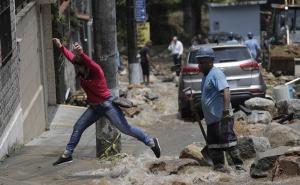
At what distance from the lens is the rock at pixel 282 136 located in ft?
31.7

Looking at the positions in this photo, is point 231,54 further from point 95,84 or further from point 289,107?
point 95,84

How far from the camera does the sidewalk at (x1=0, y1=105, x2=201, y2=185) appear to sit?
8.77 meters

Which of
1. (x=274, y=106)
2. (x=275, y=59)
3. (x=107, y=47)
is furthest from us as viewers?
(x=275, y=59)

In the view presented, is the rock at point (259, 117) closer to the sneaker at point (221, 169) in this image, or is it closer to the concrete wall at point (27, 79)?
the concrete wall at point (27, 79)

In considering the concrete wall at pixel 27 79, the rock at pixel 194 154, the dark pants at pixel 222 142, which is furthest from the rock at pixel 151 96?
the dark pants at pixel 222 142

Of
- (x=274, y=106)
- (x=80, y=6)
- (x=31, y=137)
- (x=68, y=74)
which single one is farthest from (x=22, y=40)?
(x=80, y=6)

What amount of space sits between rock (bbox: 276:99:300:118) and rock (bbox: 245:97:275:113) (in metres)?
0.19

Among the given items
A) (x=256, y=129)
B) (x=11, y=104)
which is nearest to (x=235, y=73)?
(x=256, y=129)

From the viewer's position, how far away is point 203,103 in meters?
8.55

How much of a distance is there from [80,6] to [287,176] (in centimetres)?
1824

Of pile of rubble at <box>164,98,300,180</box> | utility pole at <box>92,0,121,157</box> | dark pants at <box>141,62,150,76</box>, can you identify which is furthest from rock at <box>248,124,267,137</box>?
dark pants at <box>141,62,150,76</box>

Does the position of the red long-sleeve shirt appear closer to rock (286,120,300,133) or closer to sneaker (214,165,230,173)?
sneaker (214,165,230,173)

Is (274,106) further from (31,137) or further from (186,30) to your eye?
(186,30)

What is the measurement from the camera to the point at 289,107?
1406 cm
